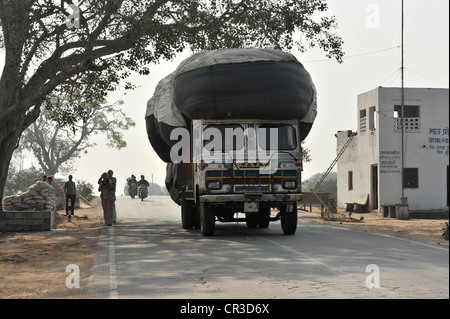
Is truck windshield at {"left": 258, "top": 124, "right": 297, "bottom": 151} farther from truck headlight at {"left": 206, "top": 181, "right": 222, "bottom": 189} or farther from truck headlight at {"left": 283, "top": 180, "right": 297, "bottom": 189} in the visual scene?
truck headlight at {"left": 206, "top": 181, "right": 222, "bottom": 189}

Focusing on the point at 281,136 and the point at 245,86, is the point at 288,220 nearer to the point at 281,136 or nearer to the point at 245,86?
the point at 281,136

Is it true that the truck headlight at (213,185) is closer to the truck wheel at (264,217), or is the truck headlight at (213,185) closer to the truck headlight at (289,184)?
the truck headlight at (289,184)

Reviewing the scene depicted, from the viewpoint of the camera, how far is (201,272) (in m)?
10.6

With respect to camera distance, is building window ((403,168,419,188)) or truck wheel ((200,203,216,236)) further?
building window ((403,168,419,188))

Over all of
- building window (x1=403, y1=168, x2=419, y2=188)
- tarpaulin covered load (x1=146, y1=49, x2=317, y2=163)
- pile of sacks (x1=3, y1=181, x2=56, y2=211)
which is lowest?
pile of sacks (x1=3, y1=181, x2=56, y2=211)

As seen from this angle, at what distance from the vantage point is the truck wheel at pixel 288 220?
1703 centimetres

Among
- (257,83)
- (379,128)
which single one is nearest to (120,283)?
(257,83)

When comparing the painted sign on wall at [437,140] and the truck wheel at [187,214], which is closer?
the truck wheel at [187,214]

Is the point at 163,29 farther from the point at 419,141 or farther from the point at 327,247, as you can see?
the point at 419,141

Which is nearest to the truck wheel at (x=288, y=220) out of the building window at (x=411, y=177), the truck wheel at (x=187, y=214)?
the truck wheel at (x=187, y=214)

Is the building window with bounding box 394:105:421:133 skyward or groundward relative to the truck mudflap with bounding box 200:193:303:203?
skyward

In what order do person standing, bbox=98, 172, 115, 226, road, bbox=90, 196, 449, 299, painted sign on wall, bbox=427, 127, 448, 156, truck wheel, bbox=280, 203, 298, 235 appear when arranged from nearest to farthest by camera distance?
road, bbox=90, 196, 449, 299 < truck wheel, bbox=280, 203, 298, 235 < person standing, bbox=98, 172, 115, 226 < painted sign on wall, bbox=427, 127, 448, 156

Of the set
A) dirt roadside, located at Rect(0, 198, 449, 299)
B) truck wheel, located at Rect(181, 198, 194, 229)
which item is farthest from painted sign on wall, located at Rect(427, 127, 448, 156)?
dirt roadside, located at Rect(0, 198, 449, 299)

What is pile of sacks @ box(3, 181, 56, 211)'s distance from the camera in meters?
23.8
